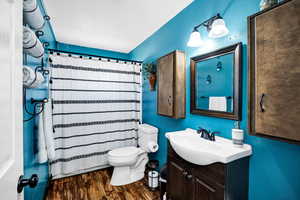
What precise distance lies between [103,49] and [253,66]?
308 cm

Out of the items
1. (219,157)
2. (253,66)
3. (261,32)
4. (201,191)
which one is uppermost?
(261,32)

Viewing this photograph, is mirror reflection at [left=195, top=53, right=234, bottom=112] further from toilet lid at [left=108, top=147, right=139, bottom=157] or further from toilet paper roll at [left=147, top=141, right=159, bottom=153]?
toilet lid at [left=108, top=147, right=139, bottom=157]

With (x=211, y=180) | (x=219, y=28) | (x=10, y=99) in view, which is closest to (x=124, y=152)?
(x=211, y=180)

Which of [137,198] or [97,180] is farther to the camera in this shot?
[97,180]

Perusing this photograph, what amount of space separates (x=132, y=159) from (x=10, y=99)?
5.74 feet

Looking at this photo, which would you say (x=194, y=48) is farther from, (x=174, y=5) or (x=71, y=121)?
(x=71, y=121)

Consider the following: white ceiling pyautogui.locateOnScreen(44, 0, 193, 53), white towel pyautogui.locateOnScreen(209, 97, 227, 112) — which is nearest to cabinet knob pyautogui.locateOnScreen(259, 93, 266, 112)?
white towel pyautogui.locateOnScreen(209, 97, 227, 112)

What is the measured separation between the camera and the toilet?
6.48ft

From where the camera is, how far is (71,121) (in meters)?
2.15

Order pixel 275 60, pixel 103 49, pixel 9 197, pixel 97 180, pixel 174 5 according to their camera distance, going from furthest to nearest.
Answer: pixel 103 49 → pixel 97 180 → pixel 174 5 → pixel 275 60 → pixel 9 197

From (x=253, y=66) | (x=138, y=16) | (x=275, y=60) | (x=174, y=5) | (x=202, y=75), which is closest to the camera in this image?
(x=275, y=60)

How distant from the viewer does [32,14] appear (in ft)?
3.14

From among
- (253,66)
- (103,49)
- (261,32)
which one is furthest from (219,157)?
(103,49)

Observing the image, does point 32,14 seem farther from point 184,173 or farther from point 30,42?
point 184,173
